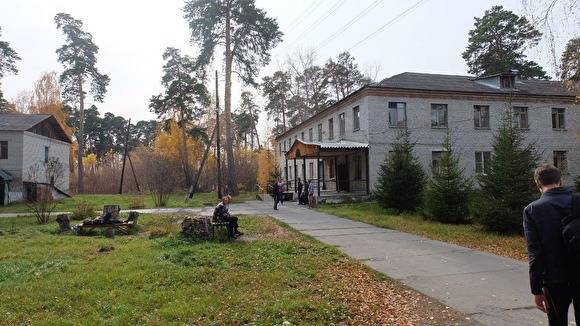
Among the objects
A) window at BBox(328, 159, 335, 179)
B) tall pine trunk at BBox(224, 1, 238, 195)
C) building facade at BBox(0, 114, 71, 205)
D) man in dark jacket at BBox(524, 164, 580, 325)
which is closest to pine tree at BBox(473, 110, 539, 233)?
man in dark jacket at BBox(524, 164, 580, 325)

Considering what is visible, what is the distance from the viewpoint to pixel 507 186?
46.1 feet

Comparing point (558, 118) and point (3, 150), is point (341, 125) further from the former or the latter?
point (3, 150)

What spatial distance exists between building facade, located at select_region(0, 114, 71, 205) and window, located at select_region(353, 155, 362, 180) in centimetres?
2286

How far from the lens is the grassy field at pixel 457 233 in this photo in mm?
11212

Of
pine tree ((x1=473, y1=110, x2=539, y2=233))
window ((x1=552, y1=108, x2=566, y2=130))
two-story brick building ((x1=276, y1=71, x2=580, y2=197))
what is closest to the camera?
pine tree ((x1=473, y1=110, x2=539, y2=233))

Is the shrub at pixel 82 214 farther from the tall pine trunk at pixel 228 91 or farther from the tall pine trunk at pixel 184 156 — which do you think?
the tall pine trunk at pixel 184 156

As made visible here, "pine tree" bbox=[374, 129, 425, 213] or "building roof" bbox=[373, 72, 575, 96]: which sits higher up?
"building roof" bbox=[373, 72, 575, 96]

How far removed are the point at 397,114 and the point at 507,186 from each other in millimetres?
14177

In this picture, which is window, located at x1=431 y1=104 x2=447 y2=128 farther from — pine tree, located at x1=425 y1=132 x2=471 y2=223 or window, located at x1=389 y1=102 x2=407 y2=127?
pine tree, located at x1=425 y1=132 x2=471 y2=223

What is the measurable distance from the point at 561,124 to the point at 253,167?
36141 mm

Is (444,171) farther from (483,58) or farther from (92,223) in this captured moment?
(483,58)

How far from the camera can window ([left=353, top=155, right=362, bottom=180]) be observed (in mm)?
29611

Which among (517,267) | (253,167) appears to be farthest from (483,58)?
(517,267)

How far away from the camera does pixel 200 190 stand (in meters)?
54.2
